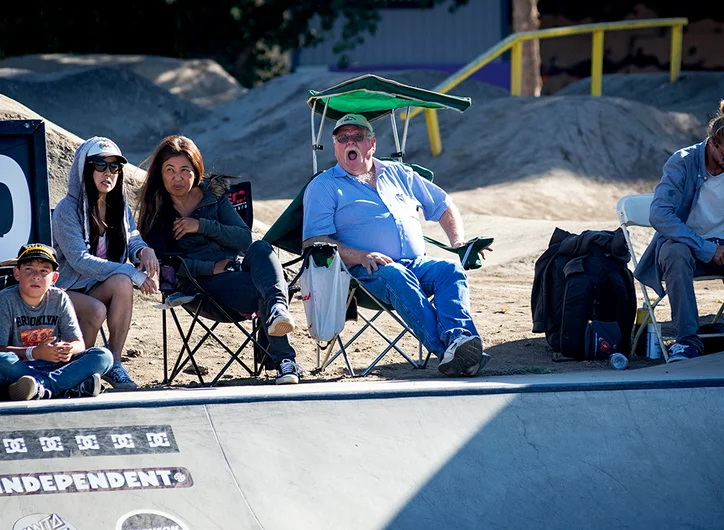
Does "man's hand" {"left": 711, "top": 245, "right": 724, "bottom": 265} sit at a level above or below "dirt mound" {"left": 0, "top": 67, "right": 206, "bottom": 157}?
above

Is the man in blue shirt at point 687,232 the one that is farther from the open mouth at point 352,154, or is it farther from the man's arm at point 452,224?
the open mouth at point 352,154

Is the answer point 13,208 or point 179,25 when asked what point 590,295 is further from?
point 179,25

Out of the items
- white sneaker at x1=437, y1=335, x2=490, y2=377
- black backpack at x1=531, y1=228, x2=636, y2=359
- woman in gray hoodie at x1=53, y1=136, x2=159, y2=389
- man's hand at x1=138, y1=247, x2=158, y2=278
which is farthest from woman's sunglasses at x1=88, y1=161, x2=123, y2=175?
black backpack at x1=531, y1=228, x2=636, y2=359

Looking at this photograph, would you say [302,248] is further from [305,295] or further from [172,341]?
[172,341]

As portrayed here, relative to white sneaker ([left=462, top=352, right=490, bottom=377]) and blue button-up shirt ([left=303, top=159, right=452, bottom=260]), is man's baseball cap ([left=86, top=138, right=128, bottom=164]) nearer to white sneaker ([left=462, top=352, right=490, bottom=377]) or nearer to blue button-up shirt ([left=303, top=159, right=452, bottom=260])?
blue button-up shirt ([left=303, top=159, right=452, bottom=260])

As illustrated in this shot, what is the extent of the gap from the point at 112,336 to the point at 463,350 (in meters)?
1.62

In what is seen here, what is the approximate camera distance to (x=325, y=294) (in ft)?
17.6

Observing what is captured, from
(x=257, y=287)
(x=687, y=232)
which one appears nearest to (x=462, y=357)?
(x=257, y=287)

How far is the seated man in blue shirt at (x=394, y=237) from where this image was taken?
5309 millimetres

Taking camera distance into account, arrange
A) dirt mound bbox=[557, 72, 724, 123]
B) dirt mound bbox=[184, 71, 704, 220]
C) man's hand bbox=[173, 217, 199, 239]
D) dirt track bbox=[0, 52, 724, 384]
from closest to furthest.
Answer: man's hand bbox=[173, 217, 199, 239] < dirt track bbox=[0, 52, 724, 384] < dirt mound bbox=[184, 71, 704, 220] < dirt mound bbox=[557, 72, 724, 123]

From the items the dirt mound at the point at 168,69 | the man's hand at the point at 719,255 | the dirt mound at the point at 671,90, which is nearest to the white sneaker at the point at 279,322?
the man's hand at the point at 719,255

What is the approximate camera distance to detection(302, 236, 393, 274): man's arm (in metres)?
5.55

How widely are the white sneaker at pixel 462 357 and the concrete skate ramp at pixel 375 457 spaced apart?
0.57 m

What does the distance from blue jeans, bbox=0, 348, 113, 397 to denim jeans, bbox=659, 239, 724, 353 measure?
9.22 ft
